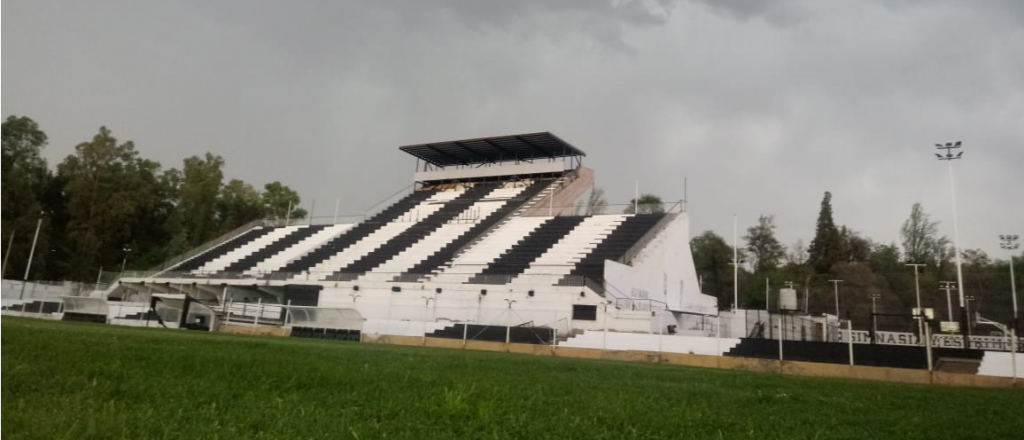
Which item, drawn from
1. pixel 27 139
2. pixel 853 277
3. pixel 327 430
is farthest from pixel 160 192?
pixel 327 430

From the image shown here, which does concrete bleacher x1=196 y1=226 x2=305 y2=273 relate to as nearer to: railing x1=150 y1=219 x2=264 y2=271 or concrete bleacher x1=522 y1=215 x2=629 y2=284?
railing x1=150 y1=219 x2=264 y2=271

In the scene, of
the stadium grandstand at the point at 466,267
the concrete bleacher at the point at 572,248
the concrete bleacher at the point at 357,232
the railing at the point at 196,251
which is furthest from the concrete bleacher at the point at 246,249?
the concrete bleacher at the point at 572,248

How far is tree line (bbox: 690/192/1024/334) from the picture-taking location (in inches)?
1415

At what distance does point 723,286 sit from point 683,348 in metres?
37.0

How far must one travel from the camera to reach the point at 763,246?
2827 inches

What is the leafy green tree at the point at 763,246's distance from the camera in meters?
71.0

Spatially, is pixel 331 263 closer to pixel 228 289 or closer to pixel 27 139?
pixel 228 289

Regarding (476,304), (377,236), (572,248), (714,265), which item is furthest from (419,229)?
(714,265)

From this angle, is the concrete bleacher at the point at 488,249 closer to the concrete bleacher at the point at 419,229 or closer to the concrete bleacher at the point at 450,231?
the concrete bleacher at the point at 450,231

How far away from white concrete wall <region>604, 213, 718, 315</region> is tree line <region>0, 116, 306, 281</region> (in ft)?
118

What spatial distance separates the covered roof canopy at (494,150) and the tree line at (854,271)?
18540mm

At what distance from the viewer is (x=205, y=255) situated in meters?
43.9

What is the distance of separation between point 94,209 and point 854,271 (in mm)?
55497

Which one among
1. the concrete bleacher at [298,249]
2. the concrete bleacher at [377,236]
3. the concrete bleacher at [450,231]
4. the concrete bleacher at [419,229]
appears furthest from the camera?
the concrete bleacher at [298,249]
